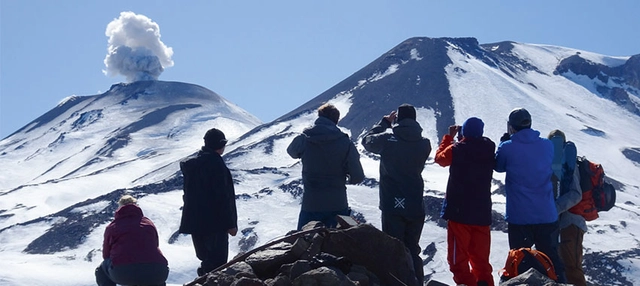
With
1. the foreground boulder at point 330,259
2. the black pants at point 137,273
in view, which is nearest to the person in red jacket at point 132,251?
the black pants at point 137,273

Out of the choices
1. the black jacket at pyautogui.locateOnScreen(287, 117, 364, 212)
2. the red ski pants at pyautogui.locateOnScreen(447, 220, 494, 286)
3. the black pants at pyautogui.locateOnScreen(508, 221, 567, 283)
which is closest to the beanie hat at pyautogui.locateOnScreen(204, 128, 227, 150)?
the black jacket at pyautogui.locateOnScreen(287, 117, 364, 212)

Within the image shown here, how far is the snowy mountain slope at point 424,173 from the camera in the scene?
71.6 metres

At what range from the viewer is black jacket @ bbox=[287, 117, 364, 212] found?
10.7 m

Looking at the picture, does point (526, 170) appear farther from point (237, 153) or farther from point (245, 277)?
point (237, 153)

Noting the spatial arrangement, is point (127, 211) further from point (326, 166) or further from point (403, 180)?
point (403, 180)

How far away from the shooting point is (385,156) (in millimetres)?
10312

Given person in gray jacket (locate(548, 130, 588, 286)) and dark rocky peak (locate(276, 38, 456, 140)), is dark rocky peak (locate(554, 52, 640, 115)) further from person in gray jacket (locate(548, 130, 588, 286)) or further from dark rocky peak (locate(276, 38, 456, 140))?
person in gray jacket (locate(548, 130, 588, 286))

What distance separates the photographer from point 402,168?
10281 millimetres

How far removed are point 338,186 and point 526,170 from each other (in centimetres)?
244

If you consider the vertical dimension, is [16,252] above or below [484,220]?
below

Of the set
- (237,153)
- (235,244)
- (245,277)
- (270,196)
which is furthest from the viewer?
(237,153)

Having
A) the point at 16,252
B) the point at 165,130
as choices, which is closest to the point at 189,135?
the point at 165,130

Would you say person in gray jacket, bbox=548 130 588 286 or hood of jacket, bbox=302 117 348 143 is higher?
hood of jacket, bbox=302 117 348 143

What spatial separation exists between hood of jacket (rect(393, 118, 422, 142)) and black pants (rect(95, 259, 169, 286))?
326 centimetres
